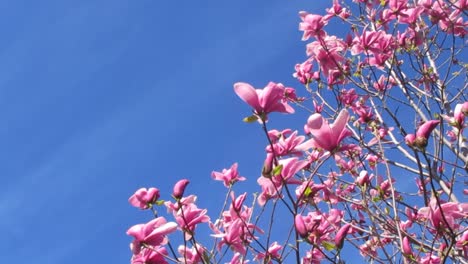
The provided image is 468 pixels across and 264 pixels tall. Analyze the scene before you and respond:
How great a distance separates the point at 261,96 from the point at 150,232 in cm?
75

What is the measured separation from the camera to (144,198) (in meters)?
2.36

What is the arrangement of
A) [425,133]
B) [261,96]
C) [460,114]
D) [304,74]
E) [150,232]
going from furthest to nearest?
[304,74], [460,114], [150,232], [261,96], [425,133]

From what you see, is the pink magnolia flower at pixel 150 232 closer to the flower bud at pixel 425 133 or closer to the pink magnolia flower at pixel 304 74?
the flower bud at pixel 425 133

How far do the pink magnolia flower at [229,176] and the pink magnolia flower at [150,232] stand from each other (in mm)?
752

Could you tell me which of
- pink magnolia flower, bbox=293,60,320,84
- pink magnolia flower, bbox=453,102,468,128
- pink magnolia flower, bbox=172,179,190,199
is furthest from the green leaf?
pink magnolia flower, bbox=293,60,320,84

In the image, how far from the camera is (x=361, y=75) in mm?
4191

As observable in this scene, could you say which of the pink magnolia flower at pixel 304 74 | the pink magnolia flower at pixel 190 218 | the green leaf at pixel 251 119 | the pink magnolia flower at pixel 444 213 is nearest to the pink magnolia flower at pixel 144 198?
the pink magnolia flower at pixel 190 218

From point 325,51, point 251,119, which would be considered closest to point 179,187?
point 251,119

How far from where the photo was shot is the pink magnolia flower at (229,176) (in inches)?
111

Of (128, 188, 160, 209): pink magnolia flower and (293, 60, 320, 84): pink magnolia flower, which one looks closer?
(128, 188, 160, 209): pink magnolia flower

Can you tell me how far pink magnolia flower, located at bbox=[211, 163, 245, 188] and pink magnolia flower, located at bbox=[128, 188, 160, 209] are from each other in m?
0.54

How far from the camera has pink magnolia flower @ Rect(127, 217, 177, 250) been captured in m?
2.09

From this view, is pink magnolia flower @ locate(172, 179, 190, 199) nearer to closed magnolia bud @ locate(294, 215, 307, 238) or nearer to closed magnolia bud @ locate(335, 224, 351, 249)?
closed magnolia bud @ locate(294, 215, 307, 238)

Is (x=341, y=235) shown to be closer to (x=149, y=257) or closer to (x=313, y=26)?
(x=149, y=257)
